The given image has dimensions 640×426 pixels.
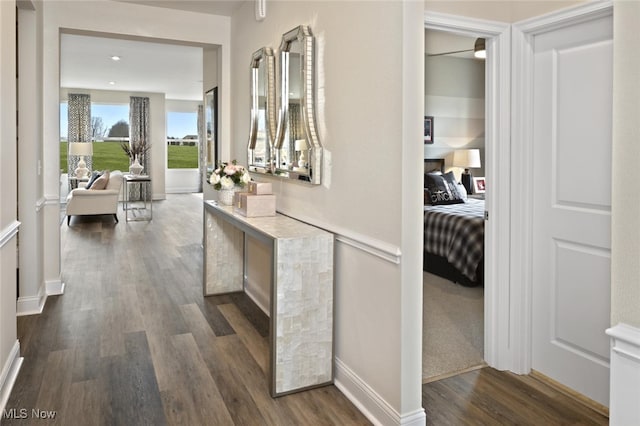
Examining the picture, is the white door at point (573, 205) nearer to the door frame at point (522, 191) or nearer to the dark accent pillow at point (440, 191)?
the door frame at point (522, 191)

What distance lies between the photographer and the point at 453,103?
6988 millimetres

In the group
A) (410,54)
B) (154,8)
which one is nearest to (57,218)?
(154,8)

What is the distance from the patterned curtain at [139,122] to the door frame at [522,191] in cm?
1077

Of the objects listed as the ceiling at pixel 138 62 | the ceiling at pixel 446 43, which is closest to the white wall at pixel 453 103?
the ceiling at pixel 446 43

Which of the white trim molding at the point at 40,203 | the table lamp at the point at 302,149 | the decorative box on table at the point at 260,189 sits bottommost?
the white trim molding at the point at 40,203

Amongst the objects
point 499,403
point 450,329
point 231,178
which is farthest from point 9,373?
point 450,329

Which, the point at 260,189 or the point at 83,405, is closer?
the point at 83,405

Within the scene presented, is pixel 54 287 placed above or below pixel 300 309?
below

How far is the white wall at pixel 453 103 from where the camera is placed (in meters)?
6.87

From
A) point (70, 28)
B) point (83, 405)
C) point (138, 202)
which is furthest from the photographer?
point (138, 202)

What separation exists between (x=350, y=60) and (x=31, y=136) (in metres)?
2.63

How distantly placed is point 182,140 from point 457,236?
32.9ft

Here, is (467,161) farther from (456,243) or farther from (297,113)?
(297,113)

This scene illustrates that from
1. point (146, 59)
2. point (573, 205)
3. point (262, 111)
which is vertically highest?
point (146, 59)
